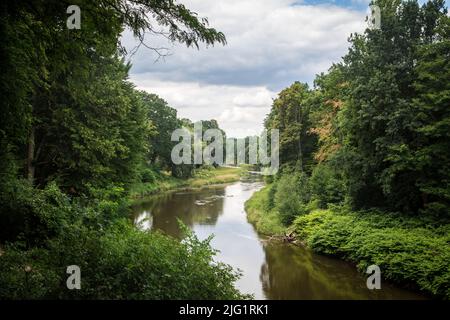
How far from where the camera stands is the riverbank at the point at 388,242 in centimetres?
1424

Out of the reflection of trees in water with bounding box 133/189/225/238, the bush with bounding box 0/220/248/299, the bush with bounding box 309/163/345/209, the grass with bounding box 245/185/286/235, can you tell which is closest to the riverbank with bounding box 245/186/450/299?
the grass with bounding box 245/185/286/235

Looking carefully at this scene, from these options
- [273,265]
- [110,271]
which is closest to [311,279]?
[273,265]

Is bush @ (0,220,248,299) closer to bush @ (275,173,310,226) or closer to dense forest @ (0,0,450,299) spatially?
dense forest @ (0,0,450,299)

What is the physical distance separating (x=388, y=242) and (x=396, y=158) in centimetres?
393

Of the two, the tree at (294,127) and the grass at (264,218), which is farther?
the tree at (294,127)

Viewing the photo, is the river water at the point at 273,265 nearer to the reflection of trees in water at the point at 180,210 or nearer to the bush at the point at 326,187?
the reflection of trees in water at the point at 180,210

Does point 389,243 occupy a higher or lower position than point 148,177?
lower

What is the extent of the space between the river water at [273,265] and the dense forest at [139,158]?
0.83 m

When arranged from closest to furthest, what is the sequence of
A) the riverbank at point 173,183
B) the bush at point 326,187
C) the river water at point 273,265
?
1. the river water at point 273,265
2. the bush at point 326,187
3. the riverbank at point 173,183

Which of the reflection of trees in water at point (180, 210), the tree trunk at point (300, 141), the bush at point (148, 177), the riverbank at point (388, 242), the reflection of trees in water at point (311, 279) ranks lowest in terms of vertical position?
the reflection of trees in water at point (311, 279)

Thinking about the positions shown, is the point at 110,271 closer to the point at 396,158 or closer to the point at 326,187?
the point at 396,158

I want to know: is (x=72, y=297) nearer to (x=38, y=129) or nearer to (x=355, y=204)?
(x=38, y=129)

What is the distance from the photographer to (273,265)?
63.2ft

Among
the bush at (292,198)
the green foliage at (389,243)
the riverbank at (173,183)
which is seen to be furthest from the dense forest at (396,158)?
the riverbank at (173,183)
